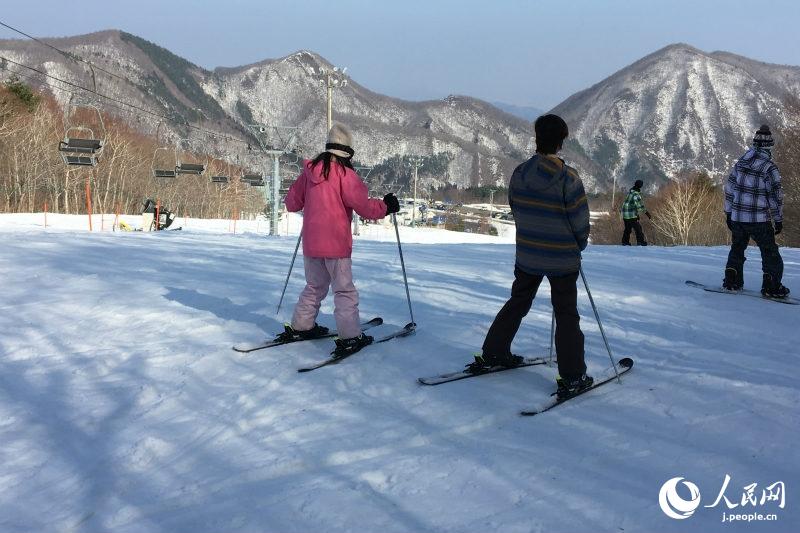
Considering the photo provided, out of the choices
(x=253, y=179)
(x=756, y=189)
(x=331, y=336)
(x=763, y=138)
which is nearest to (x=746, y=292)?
(x=756, y=189)

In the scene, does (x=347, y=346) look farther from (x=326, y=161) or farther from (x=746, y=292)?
(x=746, y=292)

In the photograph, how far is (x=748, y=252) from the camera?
12.7 m

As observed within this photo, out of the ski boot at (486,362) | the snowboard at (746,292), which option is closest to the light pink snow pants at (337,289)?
the ski boot at (486,362)

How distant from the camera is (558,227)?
361 cm

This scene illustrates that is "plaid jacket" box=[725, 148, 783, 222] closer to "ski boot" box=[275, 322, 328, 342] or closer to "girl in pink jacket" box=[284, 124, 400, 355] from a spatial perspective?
"girl in pink jacket" box=[284, 124, 400, 355]

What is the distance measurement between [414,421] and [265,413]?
2.75ft

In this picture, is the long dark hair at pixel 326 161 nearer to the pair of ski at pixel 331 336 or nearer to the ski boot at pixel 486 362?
the pair of ski at pixel 331 336

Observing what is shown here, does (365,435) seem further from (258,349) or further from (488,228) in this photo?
(488,228)

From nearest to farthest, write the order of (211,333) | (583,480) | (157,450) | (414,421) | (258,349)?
(583,480)
(157,450)
(414,421)
(258,349)
(211,333)

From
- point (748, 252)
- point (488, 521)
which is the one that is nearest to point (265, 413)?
point (488, 521)

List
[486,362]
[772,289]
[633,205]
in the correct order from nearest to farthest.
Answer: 1. [486,362]
2. [772,289]
3. [633,205]

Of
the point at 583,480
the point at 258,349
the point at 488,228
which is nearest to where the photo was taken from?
the point at 583,480

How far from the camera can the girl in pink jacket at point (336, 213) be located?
14.0 feet

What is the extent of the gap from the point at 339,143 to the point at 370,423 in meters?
1.94
